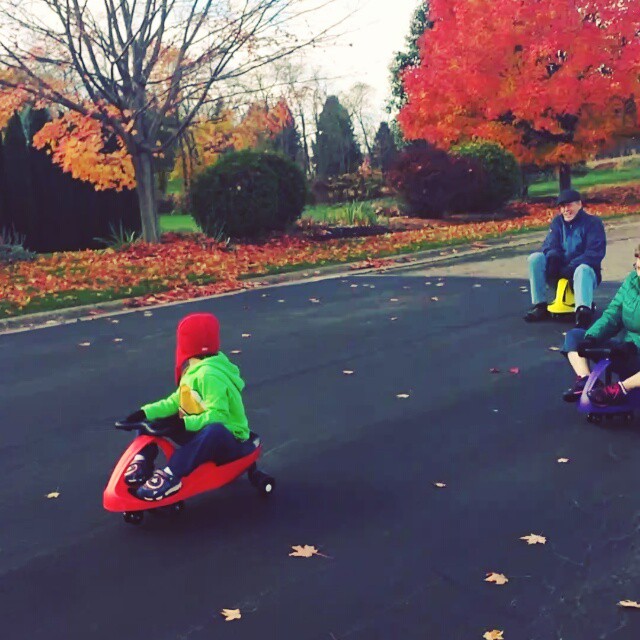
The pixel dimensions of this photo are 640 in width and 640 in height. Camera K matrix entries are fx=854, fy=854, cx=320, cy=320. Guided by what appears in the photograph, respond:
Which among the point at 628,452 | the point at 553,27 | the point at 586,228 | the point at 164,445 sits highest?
the point at 553,27

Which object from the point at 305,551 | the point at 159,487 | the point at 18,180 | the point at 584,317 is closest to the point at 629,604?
the point at 305,551

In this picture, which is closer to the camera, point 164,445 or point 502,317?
point 164,445

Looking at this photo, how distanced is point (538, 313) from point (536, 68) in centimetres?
1513

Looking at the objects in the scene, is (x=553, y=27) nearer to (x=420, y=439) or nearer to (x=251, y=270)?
(x=251, y=270)

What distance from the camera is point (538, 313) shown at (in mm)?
9141

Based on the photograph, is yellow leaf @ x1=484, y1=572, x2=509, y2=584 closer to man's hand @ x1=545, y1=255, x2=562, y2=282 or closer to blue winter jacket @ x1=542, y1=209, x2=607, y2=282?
blue winter jacket @ x1=542, y1=209, x2=607, y2=282

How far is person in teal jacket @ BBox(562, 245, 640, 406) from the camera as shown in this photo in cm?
552

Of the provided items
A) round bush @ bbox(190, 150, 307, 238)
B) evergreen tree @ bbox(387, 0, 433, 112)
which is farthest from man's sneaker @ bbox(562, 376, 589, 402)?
evergreen tree @ bbox(387, 0, 433, 112)

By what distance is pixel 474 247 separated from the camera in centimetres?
1636

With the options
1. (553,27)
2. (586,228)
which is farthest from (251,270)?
(553,27)

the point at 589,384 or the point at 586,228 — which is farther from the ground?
the point at 586,228

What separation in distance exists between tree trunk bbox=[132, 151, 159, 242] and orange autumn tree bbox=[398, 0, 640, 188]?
30.3 feet

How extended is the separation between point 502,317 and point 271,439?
4.49 metres

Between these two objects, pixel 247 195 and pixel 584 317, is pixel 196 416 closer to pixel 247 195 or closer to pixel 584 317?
pixel 584 317
